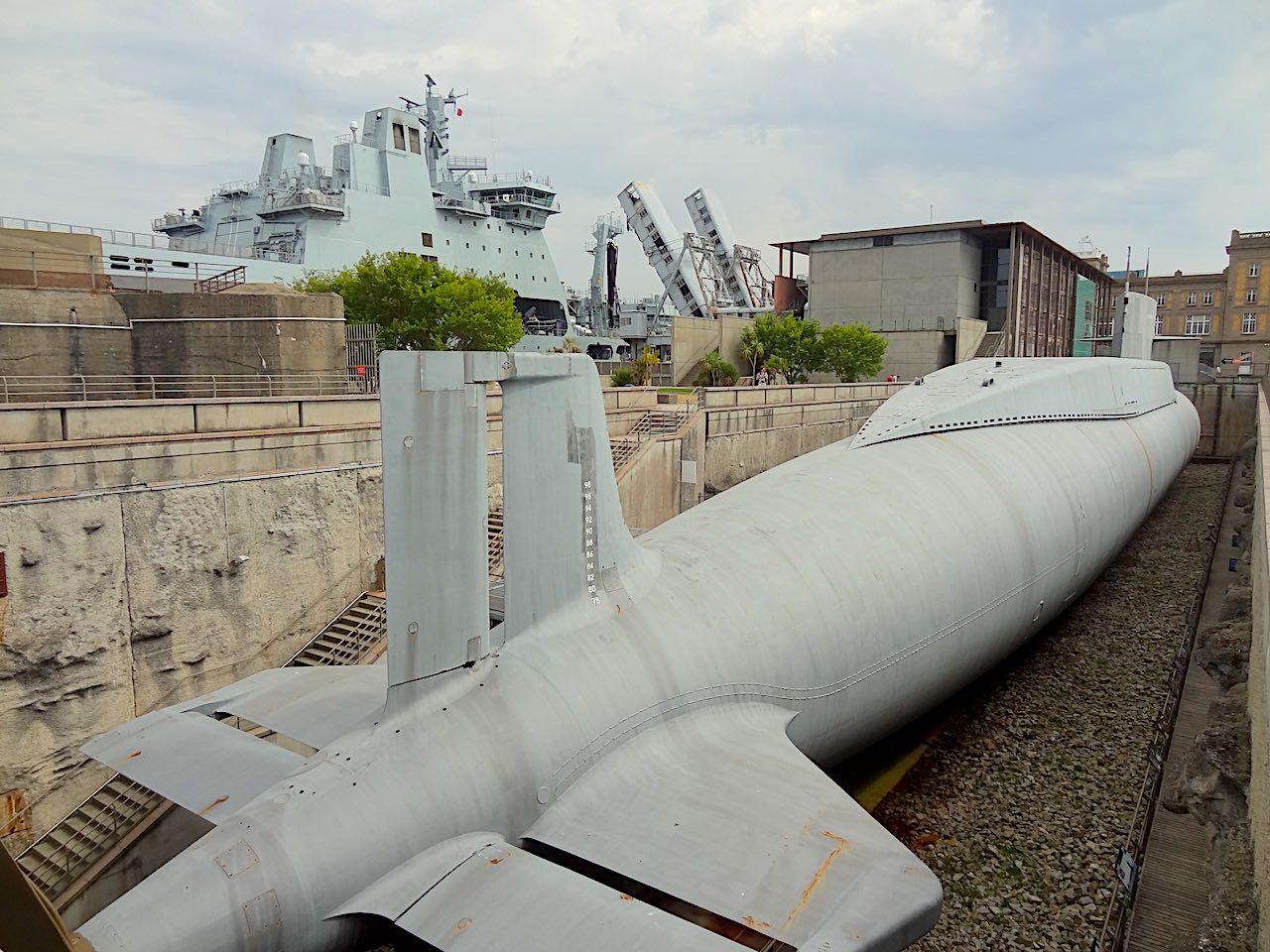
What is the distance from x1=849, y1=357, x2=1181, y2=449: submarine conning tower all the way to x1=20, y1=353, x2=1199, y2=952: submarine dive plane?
4550 millimetres

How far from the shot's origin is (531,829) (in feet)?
24.0

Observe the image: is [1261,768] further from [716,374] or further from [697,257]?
[697,257]

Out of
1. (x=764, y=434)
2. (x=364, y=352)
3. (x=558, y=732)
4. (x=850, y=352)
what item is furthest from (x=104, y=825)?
(x=850, y=352)

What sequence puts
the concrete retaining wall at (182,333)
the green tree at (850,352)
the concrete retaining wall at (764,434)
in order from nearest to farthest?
the concrete retaining wall at (182,333) → the concrete retaining wall at (764,434) → the green tree at (850,352)

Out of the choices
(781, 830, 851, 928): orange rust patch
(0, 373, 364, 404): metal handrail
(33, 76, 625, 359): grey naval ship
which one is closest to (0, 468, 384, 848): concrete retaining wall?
(0, 373, 364, 404): metal handrail

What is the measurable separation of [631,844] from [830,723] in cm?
449

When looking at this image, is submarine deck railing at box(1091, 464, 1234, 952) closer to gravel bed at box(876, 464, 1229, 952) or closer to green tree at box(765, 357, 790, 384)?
gravel bed at box(876, 464, 1229, 952)

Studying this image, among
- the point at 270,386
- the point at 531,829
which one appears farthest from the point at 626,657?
the point at 270,386

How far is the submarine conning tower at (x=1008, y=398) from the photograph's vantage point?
15.8 meters

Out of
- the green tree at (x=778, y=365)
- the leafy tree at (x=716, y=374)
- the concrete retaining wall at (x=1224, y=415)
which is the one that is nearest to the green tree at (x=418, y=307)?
the leafy tree at (x=716, y=374)

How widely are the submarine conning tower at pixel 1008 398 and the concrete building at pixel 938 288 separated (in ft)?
113

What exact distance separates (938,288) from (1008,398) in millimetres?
45710

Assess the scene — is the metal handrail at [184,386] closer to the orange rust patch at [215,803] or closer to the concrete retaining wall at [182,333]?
the concrete retaining wall at [182,333]

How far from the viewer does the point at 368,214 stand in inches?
2002
